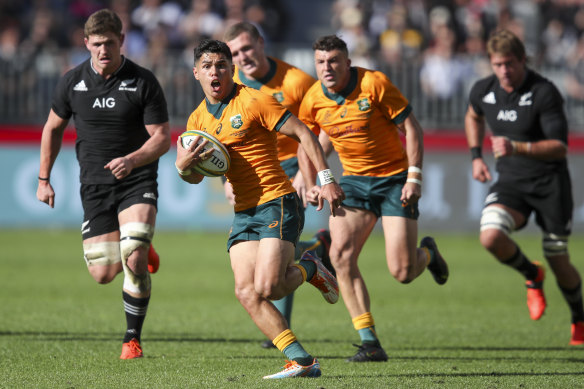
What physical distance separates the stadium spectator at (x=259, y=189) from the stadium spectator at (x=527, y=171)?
284 centimetres

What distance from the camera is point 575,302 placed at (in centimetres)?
→ 906

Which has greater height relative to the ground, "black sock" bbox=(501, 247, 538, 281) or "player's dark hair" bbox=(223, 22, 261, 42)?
"player's dark hair" bbox=(223, 22, 261, 42)

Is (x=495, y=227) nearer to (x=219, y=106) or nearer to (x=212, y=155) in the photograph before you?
(x=219, y=106)

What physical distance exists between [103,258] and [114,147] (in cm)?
95

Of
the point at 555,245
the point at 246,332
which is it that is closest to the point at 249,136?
the point at 246,332

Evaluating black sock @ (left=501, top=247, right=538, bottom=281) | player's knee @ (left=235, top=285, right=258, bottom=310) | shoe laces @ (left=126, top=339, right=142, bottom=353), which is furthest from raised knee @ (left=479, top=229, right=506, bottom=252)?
shoe laces @ (left=126, top=339, right=142, bottom=353)

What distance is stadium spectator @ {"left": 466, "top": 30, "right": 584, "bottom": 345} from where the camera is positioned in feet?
29.0

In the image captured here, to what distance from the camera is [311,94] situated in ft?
27.1

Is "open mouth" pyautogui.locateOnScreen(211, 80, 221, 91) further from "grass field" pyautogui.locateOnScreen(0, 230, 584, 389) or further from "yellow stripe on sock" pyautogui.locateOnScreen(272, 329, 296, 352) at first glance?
"grass field" pyautogui.locateOnScreen(0, 230, 584, 389)

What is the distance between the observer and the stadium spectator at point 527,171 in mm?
8852

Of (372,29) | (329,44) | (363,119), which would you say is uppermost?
(372,29)

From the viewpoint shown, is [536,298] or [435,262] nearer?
[435,262]

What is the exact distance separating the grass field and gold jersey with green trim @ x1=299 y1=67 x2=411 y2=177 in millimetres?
1700

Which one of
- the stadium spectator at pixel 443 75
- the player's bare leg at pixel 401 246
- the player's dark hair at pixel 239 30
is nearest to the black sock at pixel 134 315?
the player's bare leg at pixel 401 246
